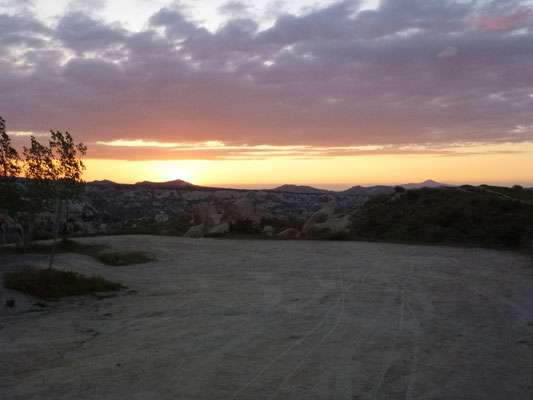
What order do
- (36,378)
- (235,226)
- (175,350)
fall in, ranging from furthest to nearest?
(235,226) → (175,350) → (36,378)

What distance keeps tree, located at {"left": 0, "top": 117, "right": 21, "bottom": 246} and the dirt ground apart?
2.62 meters

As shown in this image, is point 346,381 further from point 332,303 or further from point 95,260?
point 95,260

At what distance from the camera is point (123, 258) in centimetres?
1628

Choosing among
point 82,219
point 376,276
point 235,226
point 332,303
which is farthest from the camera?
point 82,219

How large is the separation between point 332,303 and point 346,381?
418 centimetres

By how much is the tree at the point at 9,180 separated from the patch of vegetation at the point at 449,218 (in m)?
15.4

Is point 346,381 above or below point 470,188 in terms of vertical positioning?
below

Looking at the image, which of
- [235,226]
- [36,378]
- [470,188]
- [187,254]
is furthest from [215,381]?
[470,188]

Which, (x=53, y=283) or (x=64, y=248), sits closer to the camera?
(x=53, y=283)

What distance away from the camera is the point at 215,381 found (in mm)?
5477

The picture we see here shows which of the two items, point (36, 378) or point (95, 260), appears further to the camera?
point (95, 260)

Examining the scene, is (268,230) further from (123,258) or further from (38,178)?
(38,178)

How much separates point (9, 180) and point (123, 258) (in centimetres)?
443

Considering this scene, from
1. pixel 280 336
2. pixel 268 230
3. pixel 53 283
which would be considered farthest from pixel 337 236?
pixel 280 336
